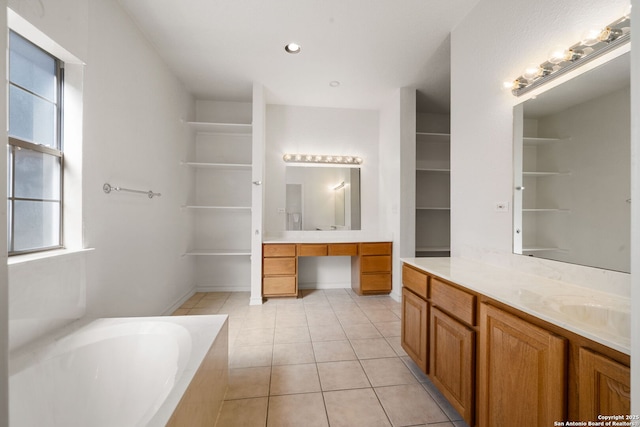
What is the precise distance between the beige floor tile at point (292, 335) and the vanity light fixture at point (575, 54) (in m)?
2.39

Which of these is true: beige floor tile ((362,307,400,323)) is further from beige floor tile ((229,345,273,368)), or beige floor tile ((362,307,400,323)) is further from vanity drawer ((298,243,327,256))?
beige floor tile ((229,345,273,368))

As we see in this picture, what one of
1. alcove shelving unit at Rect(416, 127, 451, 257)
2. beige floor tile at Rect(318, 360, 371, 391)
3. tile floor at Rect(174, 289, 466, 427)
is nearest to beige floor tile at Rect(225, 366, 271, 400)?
tile floor at Rect(174, 289, 466, 427)

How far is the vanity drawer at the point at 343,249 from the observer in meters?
3.36

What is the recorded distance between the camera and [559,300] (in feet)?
3.55

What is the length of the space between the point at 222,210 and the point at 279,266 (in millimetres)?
1189

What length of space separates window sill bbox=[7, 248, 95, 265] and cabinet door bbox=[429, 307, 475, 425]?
6.83ft

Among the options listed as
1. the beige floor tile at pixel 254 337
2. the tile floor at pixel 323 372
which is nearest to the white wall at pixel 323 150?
the tile floor at pixel 323 372

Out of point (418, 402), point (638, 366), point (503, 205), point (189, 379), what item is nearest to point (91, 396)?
point (189, 379)

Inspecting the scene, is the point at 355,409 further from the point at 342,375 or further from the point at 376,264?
the point at 376,264

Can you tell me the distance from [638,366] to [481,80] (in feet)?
6.46

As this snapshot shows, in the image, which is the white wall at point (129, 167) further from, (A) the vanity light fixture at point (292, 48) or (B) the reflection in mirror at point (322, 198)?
(B) the reflection in mirror at point (322, 198)

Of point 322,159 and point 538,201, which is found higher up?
point 322,159

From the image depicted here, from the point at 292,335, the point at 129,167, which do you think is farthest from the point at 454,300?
the point at 129,167

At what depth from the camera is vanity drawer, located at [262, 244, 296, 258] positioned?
128 inches
